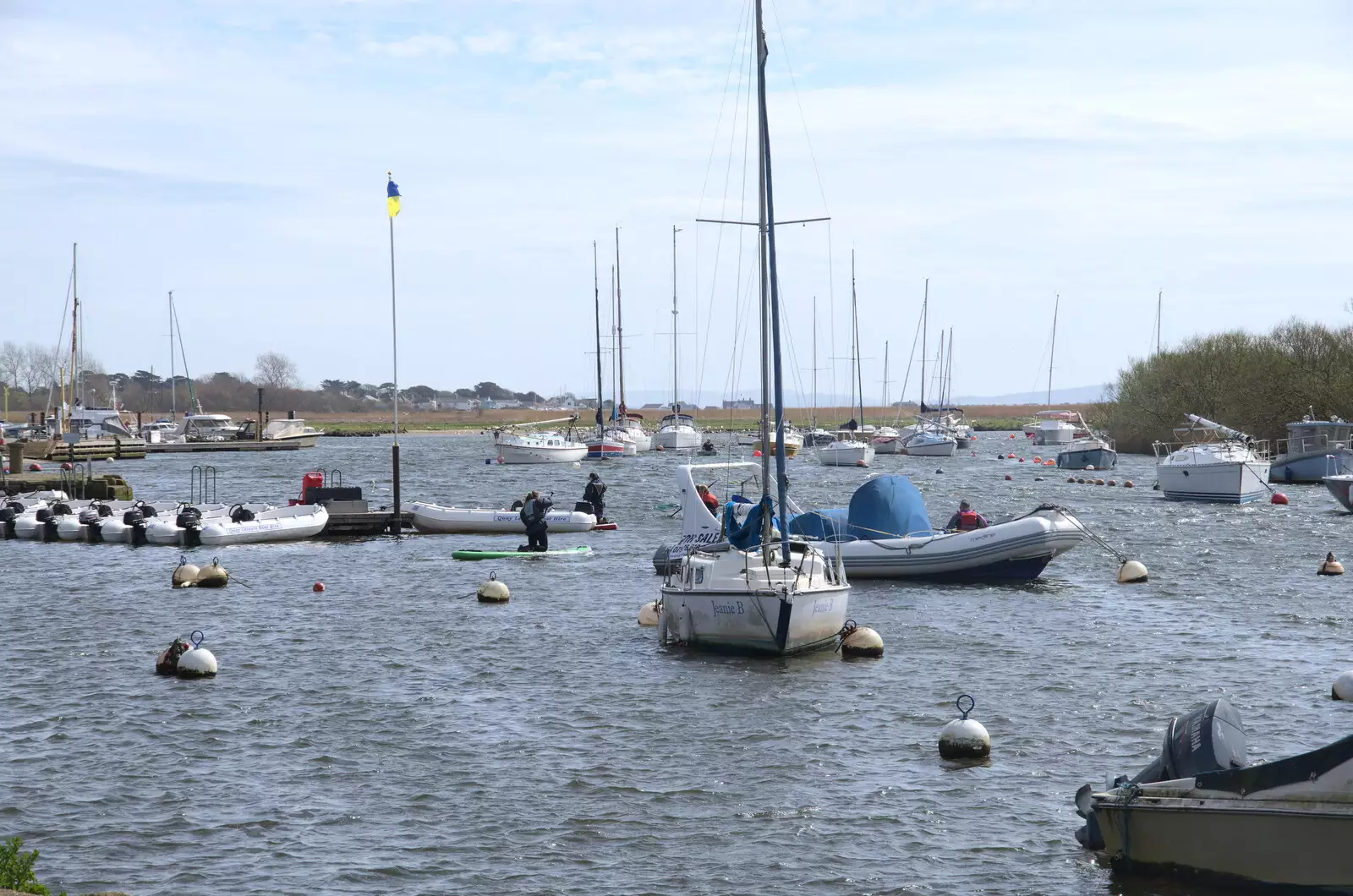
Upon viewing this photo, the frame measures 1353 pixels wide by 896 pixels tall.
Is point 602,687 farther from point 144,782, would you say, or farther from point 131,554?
point 131,554

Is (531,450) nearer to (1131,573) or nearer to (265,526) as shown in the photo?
(265,526)

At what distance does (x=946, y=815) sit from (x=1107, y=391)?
107382mm

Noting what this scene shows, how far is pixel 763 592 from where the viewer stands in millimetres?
23219

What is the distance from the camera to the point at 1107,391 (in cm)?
11694

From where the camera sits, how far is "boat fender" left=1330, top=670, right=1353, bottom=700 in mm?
19922

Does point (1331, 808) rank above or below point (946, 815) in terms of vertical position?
above

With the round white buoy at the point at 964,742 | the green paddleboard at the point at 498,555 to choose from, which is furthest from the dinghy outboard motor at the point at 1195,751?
the green paddleboard at the point at 498,555

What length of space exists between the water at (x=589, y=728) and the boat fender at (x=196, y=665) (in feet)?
0.99

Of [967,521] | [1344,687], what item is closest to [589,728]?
[1344,687]

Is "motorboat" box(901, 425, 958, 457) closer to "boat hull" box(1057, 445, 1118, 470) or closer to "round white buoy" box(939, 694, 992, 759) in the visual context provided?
"boat hull" box(1057, 445, 1118, 470)

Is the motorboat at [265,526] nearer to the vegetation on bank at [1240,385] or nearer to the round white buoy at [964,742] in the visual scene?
the round white buoy at [964,742]

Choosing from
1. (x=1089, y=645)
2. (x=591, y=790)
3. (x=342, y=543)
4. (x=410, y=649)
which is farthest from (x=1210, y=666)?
(x=342, y=543)

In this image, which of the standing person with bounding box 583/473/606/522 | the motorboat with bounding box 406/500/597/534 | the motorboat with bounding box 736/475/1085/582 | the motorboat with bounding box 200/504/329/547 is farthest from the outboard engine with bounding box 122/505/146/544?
the motorboat with bounding box 736/475/1085/582

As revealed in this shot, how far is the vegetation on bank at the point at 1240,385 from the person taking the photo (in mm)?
79500
